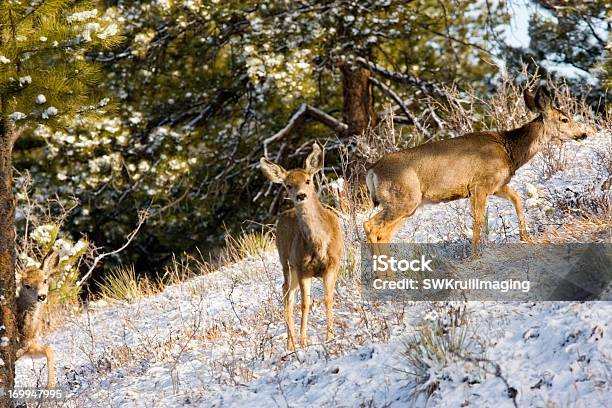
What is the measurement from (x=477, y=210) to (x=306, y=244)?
78.8 inches

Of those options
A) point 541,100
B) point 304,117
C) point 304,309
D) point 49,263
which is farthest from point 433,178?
point 304,117

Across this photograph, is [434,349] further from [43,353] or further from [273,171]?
[43,353]

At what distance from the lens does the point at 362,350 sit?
622 centimetres

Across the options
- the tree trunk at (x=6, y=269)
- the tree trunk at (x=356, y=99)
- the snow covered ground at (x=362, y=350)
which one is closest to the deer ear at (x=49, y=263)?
the snow covered ground at (x=362, y=350)

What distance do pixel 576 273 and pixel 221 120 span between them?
42.8 ft

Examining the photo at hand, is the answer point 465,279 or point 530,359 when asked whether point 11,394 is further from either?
point 530,359

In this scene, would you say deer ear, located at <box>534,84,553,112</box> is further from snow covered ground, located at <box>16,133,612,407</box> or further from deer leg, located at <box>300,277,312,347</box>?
deer leg, located at <box>300,277,312,347</box>

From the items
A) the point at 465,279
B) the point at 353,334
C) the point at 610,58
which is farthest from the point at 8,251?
the point at 610,58

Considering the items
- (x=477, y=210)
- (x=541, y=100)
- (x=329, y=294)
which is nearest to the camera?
(x=329, y=294)

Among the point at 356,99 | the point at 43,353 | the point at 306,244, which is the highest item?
the point at 306,244

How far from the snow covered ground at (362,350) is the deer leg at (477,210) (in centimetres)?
26

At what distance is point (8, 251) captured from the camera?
7.41 meters

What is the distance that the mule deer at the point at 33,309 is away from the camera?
30.6ft

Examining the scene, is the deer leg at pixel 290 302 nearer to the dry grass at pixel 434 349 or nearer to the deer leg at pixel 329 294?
the deer leg at pixel 329 294
